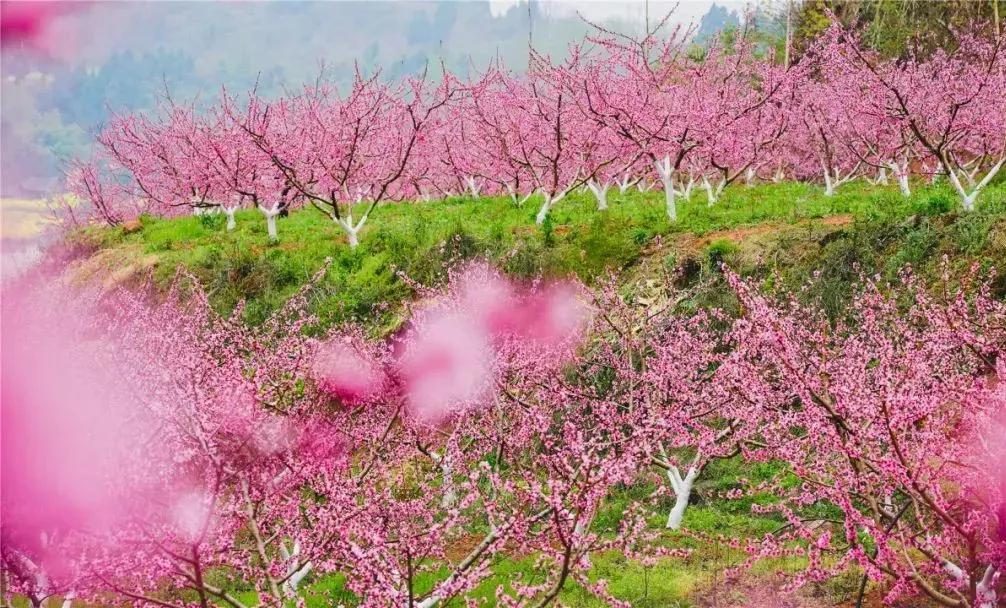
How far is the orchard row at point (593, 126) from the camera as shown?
18625mm

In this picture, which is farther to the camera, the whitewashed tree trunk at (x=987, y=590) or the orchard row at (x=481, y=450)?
the whitewashed tree trunk at (x=987, y=590)

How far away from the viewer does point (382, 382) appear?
42.2ft

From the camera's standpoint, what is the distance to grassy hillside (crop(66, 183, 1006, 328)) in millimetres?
14589

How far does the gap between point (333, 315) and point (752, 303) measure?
39.7 feet

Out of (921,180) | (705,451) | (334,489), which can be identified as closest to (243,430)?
(334,489)

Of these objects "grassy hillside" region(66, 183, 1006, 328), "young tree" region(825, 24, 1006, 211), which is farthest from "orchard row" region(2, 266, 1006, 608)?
"young tree" region(825, 24, 1006, 211)

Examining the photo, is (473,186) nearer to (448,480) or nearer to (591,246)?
(591,246)

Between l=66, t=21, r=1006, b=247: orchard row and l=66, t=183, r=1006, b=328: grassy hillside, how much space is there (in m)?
0.76

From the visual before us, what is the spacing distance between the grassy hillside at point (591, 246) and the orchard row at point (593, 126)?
0.76m

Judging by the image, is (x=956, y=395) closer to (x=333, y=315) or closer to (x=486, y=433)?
(x=486, y=433)

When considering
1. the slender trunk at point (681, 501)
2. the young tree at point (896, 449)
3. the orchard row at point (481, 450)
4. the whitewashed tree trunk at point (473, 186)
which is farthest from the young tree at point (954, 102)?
the whitewashed tree trunk at point (473, 186)

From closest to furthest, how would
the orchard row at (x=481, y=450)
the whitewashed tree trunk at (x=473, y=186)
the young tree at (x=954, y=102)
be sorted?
the orchard row at (x=481, y=450), the young tree at (x=954, y=102), the whitewashed tree trunk at (x=473, y=186)

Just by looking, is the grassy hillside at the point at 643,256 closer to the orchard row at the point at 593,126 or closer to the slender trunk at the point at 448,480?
the orchard row at the point at 593,126

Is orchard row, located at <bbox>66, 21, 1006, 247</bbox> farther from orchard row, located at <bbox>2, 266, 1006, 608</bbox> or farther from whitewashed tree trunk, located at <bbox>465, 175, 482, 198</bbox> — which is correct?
orchard row, located at <bbox>2, 266, 1006, 608</bbox>
